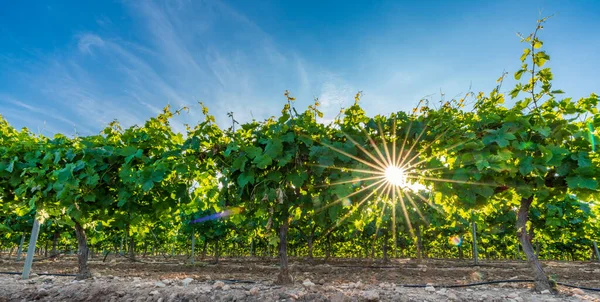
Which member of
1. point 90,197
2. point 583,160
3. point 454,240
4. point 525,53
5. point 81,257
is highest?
point 525,53

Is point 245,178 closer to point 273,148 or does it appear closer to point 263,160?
point 263,160

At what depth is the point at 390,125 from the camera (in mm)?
4355

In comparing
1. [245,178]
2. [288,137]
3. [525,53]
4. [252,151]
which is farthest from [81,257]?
[525,53]

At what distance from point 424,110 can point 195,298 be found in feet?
14.2

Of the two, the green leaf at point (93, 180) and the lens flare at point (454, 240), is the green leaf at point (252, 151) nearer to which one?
the green leaf at point (93, 180)

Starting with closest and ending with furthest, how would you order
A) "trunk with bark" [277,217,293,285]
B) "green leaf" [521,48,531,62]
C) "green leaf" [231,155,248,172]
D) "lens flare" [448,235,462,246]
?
"green leaf" [521,48,531,62] < "green leaf" [231,155,248,172] < "trunk with bark" [277,217,293,285] < "lens flare" [448,235,462,246]

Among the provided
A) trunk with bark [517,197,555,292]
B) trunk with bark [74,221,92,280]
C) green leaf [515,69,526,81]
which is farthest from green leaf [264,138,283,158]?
trunk with bark [74,221,92,280]

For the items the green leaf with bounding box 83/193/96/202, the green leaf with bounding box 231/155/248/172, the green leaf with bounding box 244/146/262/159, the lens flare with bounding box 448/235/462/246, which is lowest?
the lens flare with bounding box 448/235/462/246

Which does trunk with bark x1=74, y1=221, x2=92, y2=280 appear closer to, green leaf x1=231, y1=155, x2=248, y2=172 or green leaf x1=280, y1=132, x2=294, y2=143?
green leaf x1=231, y1=155, x2=248, y2=172

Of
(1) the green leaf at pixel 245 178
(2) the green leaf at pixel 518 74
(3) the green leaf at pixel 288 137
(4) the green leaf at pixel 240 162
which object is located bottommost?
(1) the green leaf at pixel 245 178

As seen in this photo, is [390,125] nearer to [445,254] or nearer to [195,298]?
[195,298]

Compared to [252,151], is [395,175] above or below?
below

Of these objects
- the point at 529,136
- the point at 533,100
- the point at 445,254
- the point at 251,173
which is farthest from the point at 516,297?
the point at 445,254

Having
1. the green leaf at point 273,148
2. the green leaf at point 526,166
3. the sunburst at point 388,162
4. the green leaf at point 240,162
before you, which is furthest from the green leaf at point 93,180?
the green leaf at point 526,166
